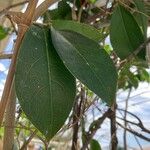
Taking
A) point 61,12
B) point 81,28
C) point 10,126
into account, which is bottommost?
point 10,126

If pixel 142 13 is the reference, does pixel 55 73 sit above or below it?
below

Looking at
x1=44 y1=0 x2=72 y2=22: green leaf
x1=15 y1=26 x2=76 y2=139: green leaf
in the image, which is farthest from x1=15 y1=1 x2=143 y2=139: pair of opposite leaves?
x1=44 y1=0 x2=72 y2=22: green leaf

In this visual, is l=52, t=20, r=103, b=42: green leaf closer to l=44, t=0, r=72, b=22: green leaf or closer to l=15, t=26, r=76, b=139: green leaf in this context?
l=15, t=26, r=76, b=139: green leaf

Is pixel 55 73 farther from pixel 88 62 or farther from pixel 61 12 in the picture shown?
pixel 61 12

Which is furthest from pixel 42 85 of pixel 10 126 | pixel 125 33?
pixel 125 33

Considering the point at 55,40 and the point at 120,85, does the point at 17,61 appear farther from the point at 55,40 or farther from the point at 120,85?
the point at 120,85

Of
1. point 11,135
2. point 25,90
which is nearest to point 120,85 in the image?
point 11,135
